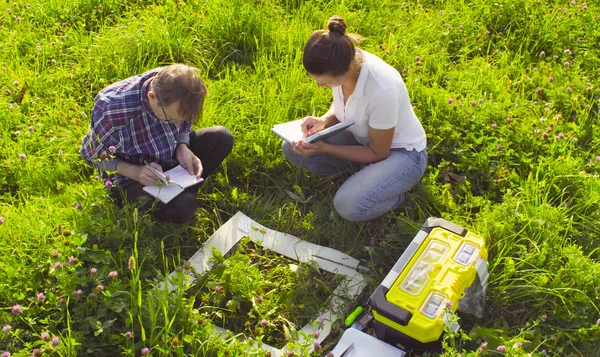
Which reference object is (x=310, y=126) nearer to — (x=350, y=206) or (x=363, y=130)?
(x=363, y=130)

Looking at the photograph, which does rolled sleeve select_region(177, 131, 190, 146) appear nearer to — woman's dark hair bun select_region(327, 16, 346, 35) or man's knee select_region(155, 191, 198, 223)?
man's knee select_region(155, 191, 198, 223)

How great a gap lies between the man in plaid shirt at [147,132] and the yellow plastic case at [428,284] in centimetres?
122

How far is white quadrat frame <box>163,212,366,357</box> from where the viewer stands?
325 cm

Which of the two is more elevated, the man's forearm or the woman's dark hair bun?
the woman's dark hair bun

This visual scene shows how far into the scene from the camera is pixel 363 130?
11.4ft

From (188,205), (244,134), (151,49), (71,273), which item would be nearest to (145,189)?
(188,205)

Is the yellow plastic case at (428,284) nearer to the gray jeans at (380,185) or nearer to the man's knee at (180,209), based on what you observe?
the gray jeans at (380,185)

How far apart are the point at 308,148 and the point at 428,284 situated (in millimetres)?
994

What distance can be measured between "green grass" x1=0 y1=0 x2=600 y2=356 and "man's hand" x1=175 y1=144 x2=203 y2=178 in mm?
303

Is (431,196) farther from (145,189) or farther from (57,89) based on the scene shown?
(57,89)

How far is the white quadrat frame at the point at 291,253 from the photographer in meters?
3.25

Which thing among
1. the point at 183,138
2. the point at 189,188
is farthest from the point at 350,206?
the point at 183,138

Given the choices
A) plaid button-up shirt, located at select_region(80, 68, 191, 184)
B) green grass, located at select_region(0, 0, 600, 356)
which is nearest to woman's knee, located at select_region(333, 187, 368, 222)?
green grass, located at select_region(0, 0, 600, 356)

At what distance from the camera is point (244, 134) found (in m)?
4.01
